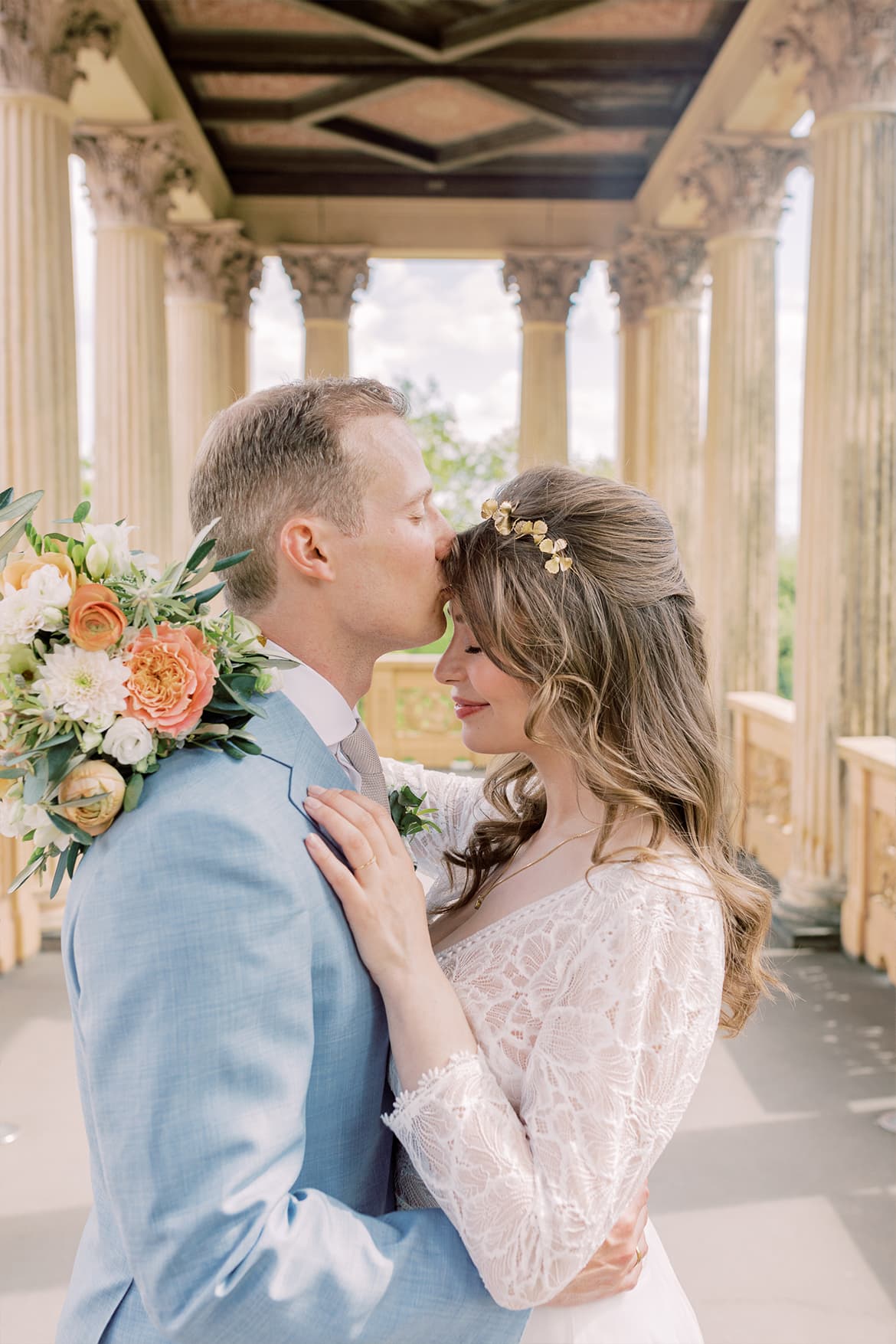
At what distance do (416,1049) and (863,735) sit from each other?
299 inches

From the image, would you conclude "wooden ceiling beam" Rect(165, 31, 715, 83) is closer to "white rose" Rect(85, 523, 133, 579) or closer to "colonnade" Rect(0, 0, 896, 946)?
"colonnade" Rect(0, 0, 896, 946)

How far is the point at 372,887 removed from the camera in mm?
1983

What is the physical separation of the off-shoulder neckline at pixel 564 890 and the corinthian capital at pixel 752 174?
37.9ft

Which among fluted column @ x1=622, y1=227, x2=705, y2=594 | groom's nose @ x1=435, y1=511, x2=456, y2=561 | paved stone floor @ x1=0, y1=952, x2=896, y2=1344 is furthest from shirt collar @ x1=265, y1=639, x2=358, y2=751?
fluted column @ x1=622, y1=227, x2=705, y2=594

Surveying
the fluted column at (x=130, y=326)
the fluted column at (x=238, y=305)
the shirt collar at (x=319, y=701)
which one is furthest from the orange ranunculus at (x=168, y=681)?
the fluted column at (x=238, y=305)

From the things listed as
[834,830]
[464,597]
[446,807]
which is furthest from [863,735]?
[464,597]

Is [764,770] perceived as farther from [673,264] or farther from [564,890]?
[564,890]

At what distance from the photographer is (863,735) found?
8.77m

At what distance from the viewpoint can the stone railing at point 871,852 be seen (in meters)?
7.88

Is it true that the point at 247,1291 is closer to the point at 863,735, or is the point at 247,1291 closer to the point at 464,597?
the point at 464,597

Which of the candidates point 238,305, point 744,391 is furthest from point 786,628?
point 744,391

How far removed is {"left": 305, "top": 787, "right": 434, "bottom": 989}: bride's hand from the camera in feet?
6.39

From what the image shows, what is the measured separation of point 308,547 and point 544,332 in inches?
697

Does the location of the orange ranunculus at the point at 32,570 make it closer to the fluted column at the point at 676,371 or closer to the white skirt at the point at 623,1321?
the white skirt at the point at 623,1321
